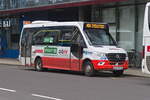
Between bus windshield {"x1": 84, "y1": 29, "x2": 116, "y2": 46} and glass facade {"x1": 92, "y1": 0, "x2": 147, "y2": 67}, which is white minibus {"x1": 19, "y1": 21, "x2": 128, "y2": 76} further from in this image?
glass facade {"x1": 92, "y1": 0, "x2": 147, "y2": 67}

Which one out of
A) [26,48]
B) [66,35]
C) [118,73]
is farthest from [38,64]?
[118,73]

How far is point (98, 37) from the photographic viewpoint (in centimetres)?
2036

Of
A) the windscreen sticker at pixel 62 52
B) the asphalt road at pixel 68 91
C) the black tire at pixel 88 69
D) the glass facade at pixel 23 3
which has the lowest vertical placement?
the asphalt road at pixel 68 91

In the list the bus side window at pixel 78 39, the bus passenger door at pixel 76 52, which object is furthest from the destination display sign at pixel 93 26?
the bus passenger door at pixel 76 52

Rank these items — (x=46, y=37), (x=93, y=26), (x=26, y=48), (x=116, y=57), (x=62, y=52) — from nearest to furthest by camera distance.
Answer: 1. (x=116, y=57)
2. (x=93, y=26)
3. (x=62, y=52)
4. (x=46, y=37)
5. (x=26, y=48)

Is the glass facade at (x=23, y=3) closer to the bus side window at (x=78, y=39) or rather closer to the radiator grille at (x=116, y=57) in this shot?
the bus side window at (x=78, y=39)

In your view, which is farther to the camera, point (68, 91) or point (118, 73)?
point (118, 73)

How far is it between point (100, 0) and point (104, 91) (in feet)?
40.4

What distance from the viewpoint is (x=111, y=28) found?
2723 cm

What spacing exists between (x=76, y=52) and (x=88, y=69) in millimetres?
1280

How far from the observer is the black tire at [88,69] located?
63.8ft

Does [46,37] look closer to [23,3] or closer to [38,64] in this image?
[38,64]

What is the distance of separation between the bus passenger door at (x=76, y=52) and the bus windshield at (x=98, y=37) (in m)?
0.48

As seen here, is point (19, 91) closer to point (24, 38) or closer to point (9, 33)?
point (24, 38)
